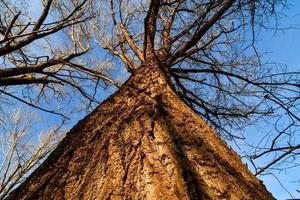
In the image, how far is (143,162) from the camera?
4.15 feet

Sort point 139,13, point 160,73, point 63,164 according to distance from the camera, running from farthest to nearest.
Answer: point 139,13
point 160,73
point 63,164

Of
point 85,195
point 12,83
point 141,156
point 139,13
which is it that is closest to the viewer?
point 85,195

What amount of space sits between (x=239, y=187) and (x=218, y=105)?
4.04 metres

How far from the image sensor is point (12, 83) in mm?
3855

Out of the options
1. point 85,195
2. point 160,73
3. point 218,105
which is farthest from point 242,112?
point 85,195

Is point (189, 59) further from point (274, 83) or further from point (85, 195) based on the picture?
point (85, 195)

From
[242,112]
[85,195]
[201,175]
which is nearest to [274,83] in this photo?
[242,112]

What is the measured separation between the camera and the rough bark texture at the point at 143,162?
3.69 feet

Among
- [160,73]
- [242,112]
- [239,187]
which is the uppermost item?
[242,112]

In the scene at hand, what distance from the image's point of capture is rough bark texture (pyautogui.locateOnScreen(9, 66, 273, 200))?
1124mm

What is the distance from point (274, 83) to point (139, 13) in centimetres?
305

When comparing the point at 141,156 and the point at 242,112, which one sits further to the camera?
the point at 242,112

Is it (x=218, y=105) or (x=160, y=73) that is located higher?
(x=218, y=105)

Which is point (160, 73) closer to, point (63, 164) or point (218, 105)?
point (63, 164)
